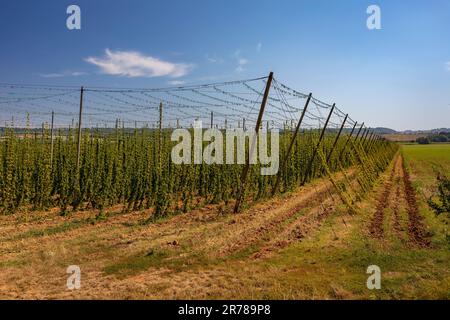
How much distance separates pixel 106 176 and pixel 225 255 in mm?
7010

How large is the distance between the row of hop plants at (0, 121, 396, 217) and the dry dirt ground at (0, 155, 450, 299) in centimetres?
105

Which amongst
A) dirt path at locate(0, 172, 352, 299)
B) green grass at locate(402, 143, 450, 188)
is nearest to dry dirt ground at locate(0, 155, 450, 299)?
dirt path at locate(0, 172, 352, 299)

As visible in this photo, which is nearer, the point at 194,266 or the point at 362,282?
the point at 362,282

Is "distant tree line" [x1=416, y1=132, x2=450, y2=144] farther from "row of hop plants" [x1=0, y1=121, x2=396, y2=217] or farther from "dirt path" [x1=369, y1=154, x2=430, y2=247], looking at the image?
"row of hop plants" [x1=0, y1=121, x2=396, y2=217]

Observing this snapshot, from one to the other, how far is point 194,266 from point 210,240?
1.52m

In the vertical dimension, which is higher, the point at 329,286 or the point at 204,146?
the point at 204,146

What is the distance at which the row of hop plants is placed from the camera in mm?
11195

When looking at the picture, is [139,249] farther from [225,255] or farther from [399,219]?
[399,219]

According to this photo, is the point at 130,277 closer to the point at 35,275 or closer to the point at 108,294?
the point at 108,294

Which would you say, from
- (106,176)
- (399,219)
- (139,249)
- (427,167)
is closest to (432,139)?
(427,167)

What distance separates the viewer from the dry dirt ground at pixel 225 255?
5.14m

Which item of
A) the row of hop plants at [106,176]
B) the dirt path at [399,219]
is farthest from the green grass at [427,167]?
the row of hop plants at [106,176]

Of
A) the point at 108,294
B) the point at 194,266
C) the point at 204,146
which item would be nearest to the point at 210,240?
the point at 194,266

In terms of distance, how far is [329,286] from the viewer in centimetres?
525
